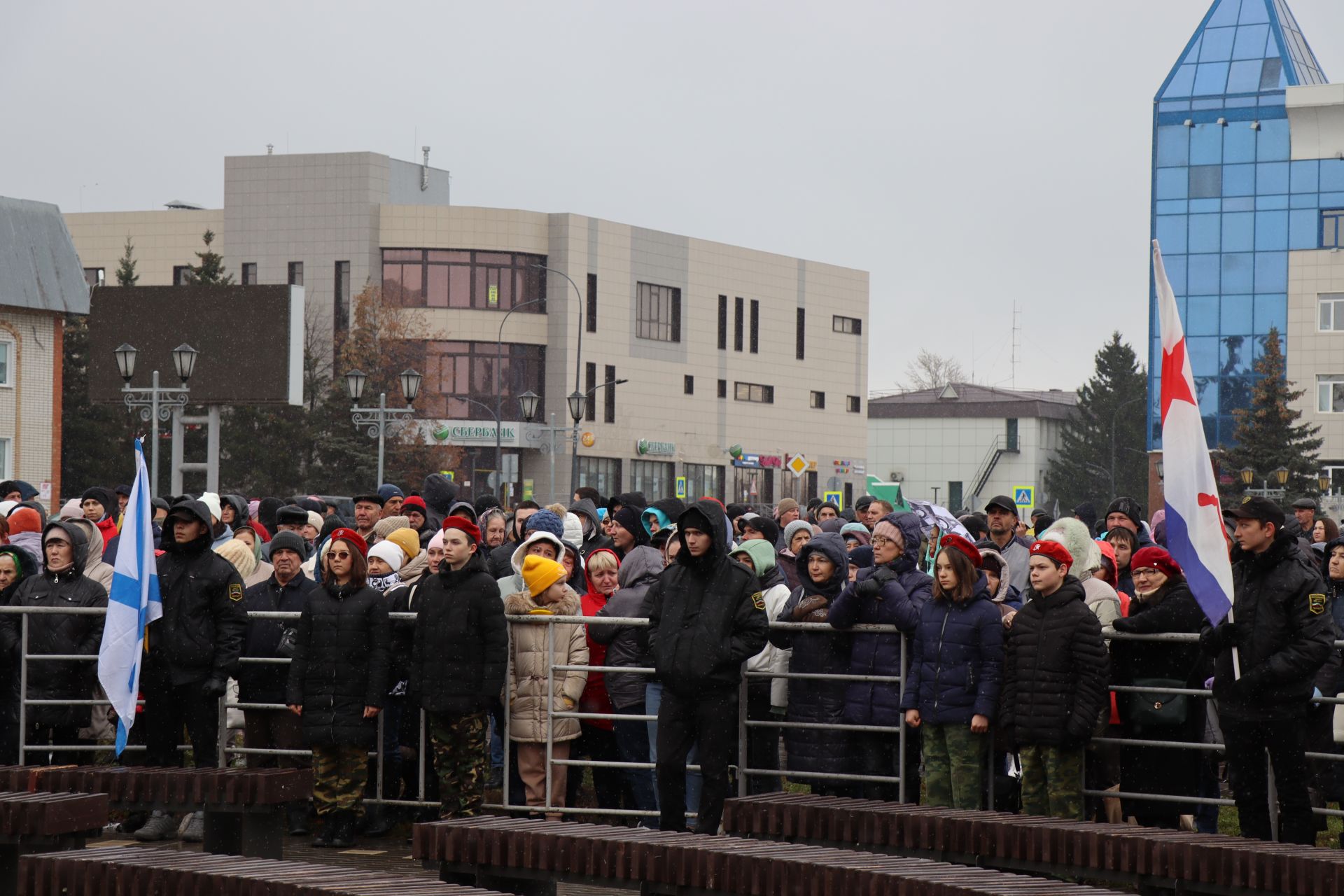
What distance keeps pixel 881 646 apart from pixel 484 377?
72252 mm

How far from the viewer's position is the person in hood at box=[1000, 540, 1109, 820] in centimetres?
963

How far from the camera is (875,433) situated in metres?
130

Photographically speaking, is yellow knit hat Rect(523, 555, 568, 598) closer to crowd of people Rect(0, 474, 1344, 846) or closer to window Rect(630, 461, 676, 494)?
crowd of people Rect(0, 474, 1344, 846)

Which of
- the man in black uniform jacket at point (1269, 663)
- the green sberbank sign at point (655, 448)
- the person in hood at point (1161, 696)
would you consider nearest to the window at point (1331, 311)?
the green sberbank sign at point (655, 448)

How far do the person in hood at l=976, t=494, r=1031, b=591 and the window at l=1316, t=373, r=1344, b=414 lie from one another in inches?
2649

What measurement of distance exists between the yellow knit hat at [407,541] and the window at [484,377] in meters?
67.0

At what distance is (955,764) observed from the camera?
10.0 metres

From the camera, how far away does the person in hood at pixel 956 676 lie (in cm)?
990

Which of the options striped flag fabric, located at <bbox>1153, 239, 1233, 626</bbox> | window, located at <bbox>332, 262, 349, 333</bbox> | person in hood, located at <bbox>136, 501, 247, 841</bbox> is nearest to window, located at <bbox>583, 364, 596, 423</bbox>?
window, located at <bbox>332, 262, 349, 333</bbox>

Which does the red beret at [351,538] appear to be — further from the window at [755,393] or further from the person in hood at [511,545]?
the window at [755,393]

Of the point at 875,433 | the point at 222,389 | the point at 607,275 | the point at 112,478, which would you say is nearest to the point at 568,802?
the point at 222,389

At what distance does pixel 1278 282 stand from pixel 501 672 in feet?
230

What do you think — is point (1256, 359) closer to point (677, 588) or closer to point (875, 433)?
point (875, 433)

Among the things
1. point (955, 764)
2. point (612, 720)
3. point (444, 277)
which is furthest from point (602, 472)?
point (955, 764)
